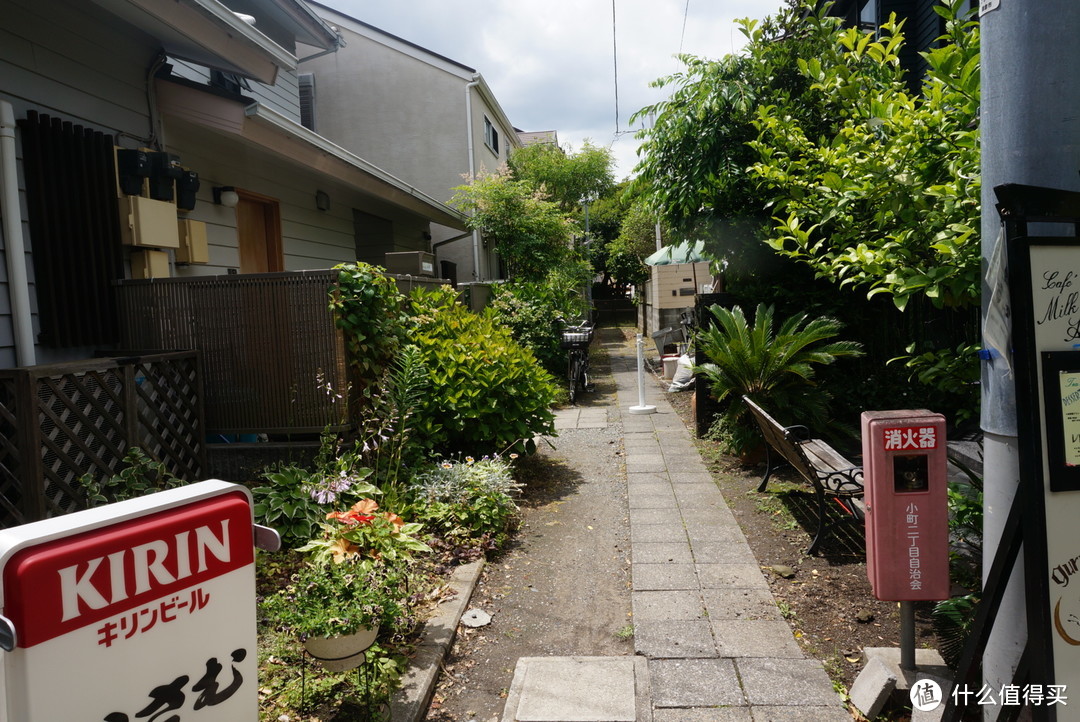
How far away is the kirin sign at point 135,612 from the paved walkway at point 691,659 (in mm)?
1665

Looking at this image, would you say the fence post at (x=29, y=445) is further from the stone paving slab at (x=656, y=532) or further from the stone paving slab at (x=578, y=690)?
the stone paving slab at (x=656, y=532)

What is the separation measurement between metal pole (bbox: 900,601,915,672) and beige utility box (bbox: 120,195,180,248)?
5668 mm

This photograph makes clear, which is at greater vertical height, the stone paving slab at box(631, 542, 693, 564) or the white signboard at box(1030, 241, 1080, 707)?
the white signboard at box(1030, 241, 1080, 707)

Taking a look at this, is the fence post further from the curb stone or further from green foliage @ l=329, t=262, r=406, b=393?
the curb stone

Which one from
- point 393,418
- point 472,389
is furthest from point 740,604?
point 472,389

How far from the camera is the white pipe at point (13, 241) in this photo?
4.42 m

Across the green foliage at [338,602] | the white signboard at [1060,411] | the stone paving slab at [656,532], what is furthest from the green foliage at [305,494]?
the white signboard at [1060,411]

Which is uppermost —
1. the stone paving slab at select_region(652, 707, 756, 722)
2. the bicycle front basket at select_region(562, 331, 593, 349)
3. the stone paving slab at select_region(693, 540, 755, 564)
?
the bicycle front basket at select_region(562, 331, 593, 349)

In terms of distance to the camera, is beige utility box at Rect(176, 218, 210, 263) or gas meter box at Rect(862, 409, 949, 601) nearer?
gas meter box at Rect(862, 409, 949, 601)

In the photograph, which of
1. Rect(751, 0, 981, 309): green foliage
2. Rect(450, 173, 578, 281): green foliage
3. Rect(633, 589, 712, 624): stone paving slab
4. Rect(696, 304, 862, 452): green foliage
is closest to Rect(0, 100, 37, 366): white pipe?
Rect(633, 589, 712, 624): stone paving slab

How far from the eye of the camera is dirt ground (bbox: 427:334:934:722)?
3.51m

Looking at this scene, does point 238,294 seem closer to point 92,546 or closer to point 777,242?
point 777,242

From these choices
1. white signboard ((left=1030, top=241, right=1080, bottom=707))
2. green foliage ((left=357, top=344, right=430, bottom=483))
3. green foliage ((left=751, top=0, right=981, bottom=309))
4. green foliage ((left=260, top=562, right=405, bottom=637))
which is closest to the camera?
white signboard ((left=1030, top=241, right=1080, bottom=707))

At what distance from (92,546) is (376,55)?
17.1 m
